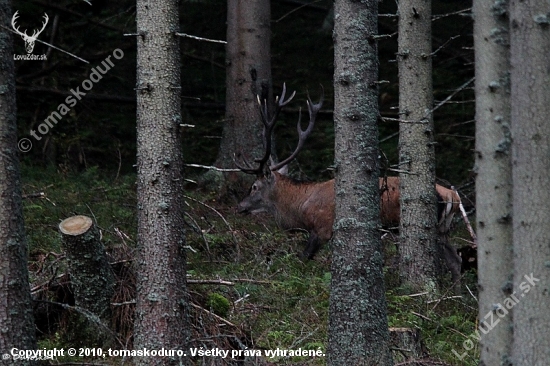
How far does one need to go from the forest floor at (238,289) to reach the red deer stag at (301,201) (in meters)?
0.27

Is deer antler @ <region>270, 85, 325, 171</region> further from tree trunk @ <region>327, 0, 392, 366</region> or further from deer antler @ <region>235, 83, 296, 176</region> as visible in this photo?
tree trunk @ <region>327, 0, 392, 366</region>

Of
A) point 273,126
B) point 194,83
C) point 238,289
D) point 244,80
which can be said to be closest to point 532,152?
point 238,289

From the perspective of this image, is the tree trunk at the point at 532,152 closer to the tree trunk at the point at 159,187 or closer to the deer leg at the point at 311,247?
the tree trunk at the point at 159,187

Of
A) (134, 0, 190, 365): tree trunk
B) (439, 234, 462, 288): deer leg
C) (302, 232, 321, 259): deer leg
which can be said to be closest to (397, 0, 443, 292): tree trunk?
(439, 234, 462, 288): deer leg

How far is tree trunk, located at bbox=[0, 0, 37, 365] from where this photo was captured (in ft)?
19.0

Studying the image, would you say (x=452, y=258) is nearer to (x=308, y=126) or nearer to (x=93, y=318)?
(x=308, y=126)

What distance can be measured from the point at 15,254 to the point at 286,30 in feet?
43.6

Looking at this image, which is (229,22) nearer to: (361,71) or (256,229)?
(256,229)

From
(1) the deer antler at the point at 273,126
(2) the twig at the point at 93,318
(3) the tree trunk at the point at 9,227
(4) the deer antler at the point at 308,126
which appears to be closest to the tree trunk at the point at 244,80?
(1) the deer antler at the point at 273,126

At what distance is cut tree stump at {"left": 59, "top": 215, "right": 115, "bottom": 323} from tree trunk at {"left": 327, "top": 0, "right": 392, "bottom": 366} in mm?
1910

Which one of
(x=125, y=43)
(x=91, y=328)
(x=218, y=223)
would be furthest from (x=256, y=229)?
(x=125, y=43)

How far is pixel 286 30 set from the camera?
60.7 ft

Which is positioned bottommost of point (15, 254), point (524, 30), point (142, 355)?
point (142, 355)

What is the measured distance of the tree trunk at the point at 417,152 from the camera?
9250 mm
